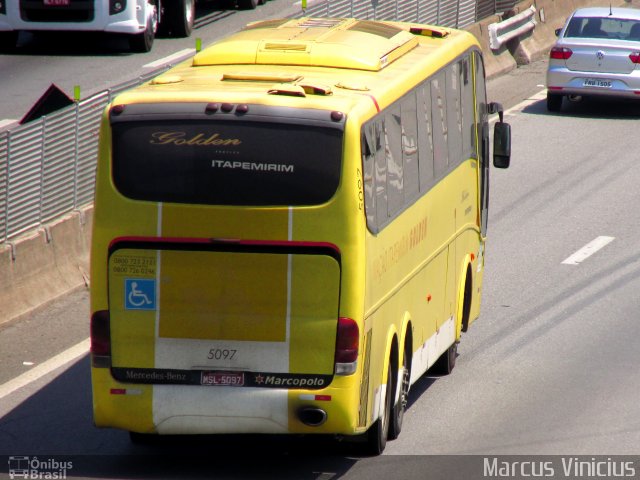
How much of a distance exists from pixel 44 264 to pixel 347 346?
5.72 metres

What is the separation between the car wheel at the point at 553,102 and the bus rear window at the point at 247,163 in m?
16.9

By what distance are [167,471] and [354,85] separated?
309 centimetres

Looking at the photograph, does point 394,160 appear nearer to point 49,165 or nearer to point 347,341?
point 347,341

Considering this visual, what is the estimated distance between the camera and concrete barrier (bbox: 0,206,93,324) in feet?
48.9

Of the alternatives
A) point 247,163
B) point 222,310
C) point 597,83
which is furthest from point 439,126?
point 597,83

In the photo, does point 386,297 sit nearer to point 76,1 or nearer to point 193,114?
point 193,114

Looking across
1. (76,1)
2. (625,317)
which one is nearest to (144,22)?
(76,1)

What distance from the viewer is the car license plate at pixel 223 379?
35.3ft

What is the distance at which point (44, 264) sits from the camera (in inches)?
613

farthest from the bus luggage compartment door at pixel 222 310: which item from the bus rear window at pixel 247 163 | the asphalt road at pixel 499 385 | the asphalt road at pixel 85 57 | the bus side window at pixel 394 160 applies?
the asphalt road at pixel 85 57

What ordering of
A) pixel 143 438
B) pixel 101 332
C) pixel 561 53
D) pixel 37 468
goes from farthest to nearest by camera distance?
pixel 561 53
pixel 143 438
pixel 37 468
pixel 101 332

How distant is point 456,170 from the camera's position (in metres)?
13.8

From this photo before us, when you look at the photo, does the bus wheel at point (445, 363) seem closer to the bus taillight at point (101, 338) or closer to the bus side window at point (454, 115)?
the bus side window at point (454, 115)

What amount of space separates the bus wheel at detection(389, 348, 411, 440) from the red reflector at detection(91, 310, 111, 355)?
2392 millimetres
